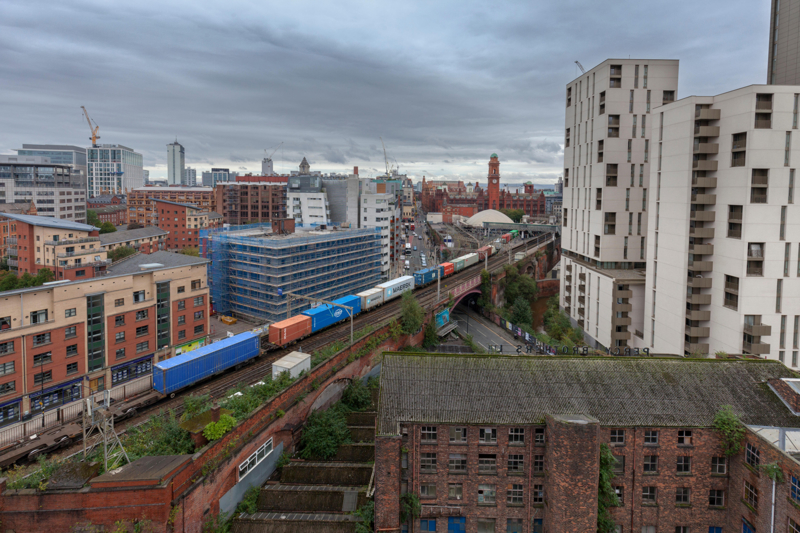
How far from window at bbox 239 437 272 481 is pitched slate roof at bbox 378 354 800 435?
35.9 ft

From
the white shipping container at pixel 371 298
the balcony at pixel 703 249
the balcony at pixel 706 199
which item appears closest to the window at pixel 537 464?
the balcony at pixel 703 249

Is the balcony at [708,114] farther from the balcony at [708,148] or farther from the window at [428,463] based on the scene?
the window at [428,463]

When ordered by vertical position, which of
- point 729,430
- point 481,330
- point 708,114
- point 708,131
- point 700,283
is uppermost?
point 708,114

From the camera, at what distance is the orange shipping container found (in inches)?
2020

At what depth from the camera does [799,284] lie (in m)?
43.0

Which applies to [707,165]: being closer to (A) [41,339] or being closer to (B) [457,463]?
(B) [457,463]

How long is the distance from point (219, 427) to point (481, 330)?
55574 mm

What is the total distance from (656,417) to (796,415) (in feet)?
27.9

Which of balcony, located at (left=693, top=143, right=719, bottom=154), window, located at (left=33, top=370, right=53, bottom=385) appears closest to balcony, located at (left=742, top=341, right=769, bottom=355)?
balcony, located at (left=693, top=143, right=719, bottom=154)

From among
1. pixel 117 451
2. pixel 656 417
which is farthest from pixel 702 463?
pixel 117 451

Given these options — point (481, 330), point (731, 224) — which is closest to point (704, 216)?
point (731, 224)

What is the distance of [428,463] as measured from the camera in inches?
1171

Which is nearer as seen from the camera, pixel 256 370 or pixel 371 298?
pixel 256 370

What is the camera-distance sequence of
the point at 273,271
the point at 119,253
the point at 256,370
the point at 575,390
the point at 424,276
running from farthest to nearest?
the point at 119,253
the point at 424,276
the point at 273,271
the point at 256,370
the point at 575,390
